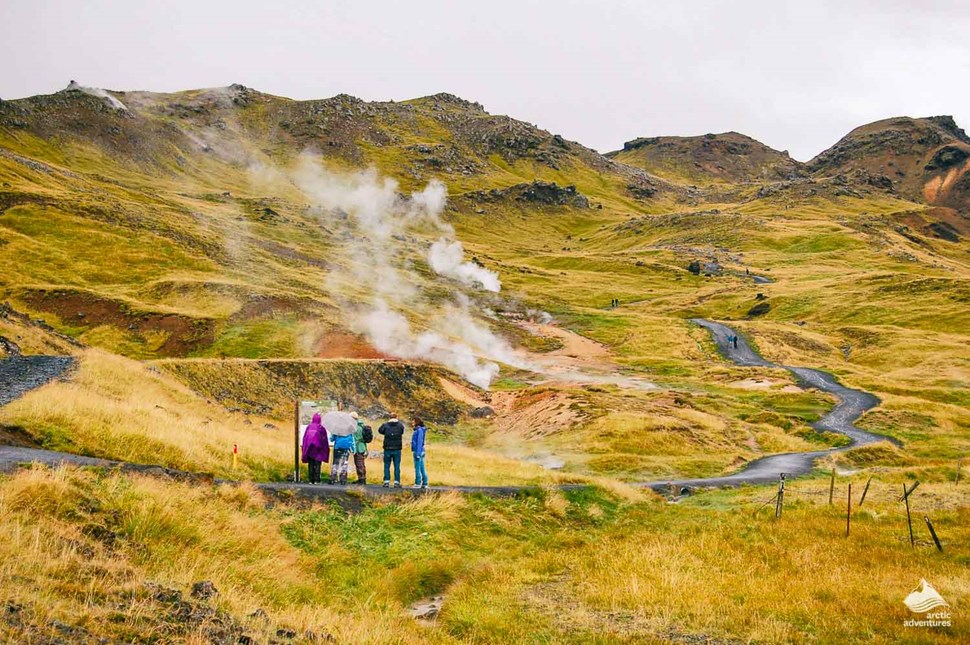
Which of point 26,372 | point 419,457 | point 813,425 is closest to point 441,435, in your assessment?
point 419,457

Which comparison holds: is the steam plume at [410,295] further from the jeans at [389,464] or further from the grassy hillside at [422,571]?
the grassy hillside at [422,571]

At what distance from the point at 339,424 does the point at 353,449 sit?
90cm

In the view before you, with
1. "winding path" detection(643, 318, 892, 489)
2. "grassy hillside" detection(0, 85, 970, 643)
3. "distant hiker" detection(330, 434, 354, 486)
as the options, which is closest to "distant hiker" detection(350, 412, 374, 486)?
"distant hiker" detection(330, 434, 354, 486)

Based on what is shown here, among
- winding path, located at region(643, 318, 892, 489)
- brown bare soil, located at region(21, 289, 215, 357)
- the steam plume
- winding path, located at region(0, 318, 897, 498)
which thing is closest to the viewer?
winding path, located at region(0, 318, 897, 498)

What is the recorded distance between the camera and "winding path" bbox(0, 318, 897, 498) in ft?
45.7

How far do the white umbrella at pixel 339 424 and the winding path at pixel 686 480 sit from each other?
1866 mm

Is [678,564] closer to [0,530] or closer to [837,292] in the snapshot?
[0,530]

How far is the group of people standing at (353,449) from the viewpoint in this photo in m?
18.7

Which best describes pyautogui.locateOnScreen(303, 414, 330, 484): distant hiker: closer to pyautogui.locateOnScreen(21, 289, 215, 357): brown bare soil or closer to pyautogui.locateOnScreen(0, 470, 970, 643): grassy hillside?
pyautogui.locateOnScreen(0, 470, 970, 643): grassy hillside

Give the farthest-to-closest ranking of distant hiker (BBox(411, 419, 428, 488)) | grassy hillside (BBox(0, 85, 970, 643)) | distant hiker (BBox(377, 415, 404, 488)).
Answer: distant hiker (BBox(411, 419, 428, 488)) < distant hiker (BBox(377, 415, 404, 488)) < grassy hillside (BBox(0, 85, 970, 643))

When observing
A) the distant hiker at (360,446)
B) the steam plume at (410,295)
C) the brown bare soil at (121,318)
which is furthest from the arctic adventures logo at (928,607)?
the brown bare soil at (121,318)

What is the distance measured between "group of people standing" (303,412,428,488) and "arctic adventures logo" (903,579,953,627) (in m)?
12.7

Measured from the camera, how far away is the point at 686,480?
102 ft

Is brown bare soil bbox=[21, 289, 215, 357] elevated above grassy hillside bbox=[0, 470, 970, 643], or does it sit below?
above
